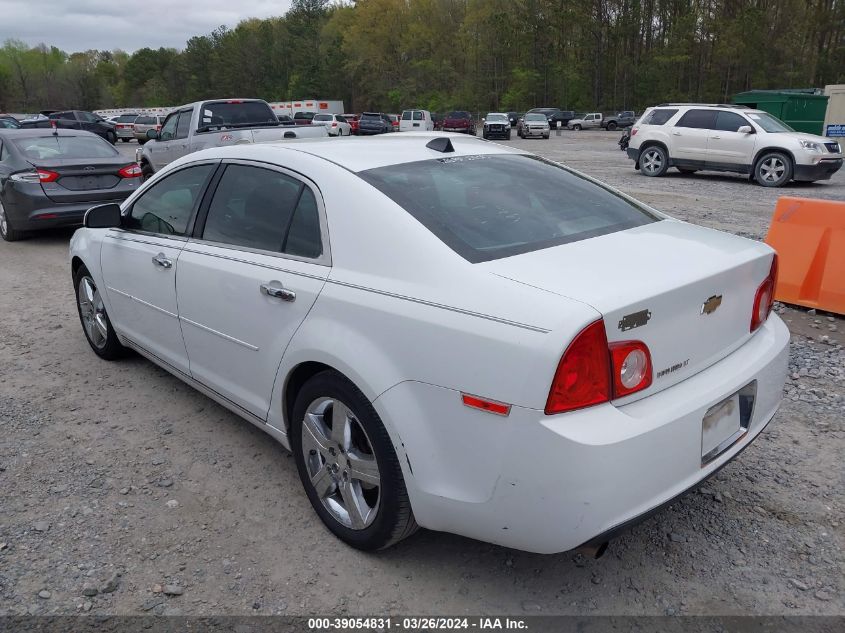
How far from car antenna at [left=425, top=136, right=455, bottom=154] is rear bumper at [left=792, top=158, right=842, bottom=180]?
1390 centimetres

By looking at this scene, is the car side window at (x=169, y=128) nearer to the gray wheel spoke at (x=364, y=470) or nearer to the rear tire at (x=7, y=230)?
the rear tire at (x=7, y=230)

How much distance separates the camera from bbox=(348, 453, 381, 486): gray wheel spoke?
8.61 feet

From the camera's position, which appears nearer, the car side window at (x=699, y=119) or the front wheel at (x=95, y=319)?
the front wheel at (x=95, y=319)

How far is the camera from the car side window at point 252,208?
3.15m

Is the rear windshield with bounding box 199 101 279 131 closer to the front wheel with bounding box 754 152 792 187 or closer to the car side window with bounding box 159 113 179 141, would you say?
the car side window with bounding box 159 113 179 141

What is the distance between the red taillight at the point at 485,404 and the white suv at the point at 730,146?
15151 millimetres

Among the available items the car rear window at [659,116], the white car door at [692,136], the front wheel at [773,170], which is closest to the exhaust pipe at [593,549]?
the front wheel at [773,170]

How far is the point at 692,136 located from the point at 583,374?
16.1m

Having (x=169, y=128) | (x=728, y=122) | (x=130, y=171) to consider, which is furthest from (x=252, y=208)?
(x=728, y=122)

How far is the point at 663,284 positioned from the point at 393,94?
85468mm

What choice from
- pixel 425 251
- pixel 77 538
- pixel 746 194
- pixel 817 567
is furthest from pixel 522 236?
pixel 746 194

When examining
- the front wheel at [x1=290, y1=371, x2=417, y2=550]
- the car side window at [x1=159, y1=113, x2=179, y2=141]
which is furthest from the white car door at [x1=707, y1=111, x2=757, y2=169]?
the front wheel at [x1=290, y1=371, x2=417, y2=550]

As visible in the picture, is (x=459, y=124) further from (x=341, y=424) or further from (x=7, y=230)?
(x=341, y=424)

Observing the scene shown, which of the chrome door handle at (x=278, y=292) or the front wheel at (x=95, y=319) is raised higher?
the chrome door handle at (x=278, y=292)
